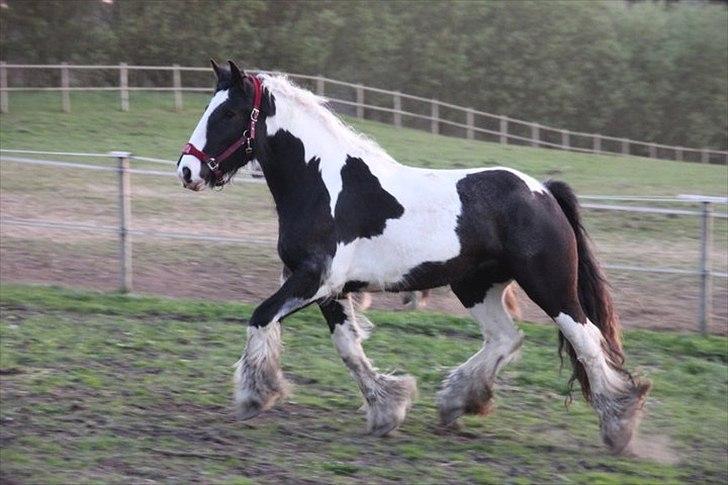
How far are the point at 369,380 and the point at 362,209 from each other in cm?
97

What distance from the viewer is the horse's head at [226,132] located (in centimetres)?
589

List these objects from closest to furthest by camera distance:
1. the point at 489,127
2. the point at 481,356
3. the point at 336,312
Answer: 1. the point at 336,312
2. the point at 481,356
3. the point at 489,127

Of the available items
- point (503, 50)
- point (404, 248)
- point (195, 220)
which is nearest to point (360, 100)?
point (503, 50)

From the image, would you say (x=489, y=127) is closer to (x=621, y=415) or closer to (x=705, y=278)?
(x=705, y=278)

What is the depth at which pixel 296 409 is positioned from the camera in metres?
6.46

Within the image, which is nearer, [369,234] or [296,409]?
[369,234]

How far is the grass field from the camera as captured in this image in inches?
403

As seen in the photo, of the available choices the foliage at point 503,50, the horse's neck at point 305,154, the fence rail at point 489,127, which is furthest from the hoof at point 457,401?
the foliage at point 503,50

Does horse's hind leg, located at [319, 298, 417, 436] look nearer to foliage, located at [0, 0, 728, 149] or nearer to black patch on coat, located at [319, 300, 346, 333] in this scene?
black patch on coat, located at [319, 300, 346, 333]

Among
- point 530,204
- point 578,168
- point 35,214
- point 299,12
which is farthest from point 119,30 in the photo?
point 530,204

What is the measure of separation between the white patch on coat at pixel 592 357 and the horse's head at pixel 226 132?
202 centimetres

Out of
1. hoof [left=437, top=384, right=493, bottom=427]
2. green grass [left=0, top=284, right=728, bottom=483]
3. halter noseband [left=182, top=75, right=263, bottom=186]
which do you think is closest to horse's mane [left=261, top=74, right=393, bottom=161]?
halter noseband [left=182, top=75, right=263, bottom=186]

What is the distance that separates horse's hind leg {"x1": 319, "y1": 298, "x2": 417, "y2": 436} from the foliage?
2590 centimetres

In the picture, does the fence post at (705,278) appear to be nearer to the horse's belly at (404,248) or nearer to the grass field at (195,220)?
the grass field at (195,220)
